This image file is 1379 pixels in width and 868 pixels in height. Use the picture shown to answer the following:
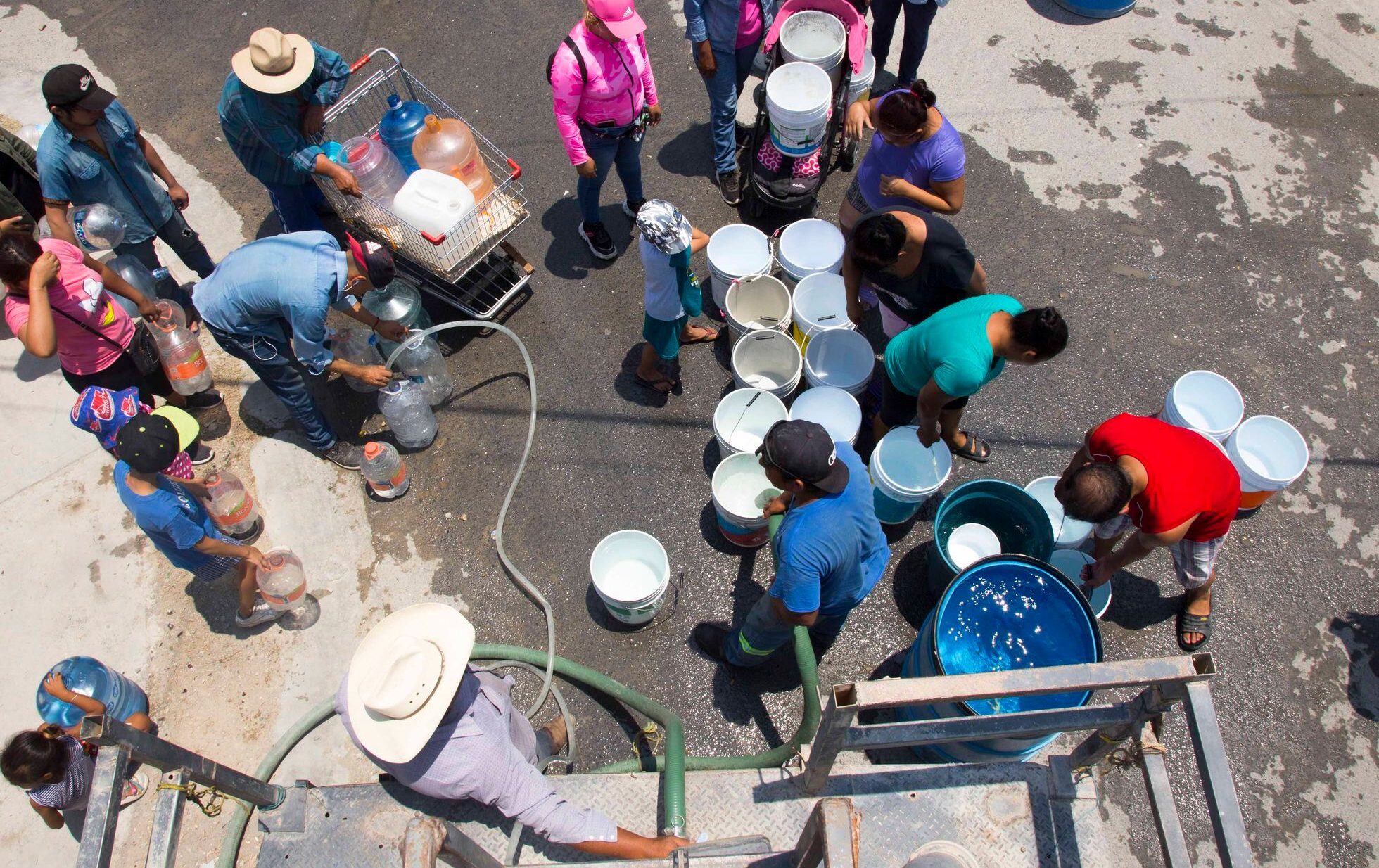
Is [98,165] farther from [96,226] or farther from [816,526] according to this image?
[816,526]

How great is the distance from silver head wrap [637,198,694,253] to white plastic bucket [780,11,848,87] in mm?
2219

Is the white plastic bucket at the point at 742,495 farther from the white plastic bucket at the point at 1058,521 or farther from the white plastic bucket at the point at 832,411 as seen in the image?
the white plastic bucket at the point at 1058,521

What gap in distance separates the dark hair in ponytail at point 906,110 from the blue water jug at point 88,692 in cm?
536

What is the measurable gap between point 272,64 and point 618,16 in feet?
7.26

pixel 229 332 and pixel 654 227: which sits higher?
pixel 654 227

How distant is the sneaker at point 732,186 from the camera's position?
6230 mm

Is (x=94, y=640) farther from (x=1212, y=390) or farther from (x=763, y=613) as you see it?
(x=1212, y=390)

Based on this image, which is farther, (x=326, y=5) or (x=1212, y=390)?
(x=326, y=5)

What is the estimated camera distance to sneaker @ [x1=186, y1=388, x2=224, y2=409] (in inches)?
210

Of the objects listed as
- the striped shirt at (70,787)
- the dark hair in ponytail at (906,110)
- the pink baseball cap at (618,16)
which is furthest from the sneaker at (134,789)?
the dark hair in ponytail at (906,110)

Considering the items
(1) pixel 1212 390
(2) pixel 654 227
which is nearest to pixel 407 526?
(2) pixel 654 227

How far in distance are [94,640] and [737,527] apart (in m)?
4.02

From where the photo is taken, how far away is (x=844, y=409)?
4.60m

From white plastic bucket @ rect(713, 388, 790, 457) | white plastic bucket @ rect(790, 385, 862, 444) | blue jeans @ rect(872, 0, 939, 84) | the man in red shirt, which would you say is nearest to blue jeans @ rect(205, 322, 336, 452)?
white plastic bucket @ rect(713, 388, 790, 457)
